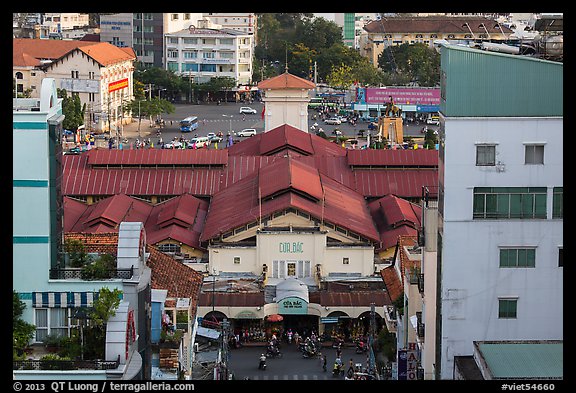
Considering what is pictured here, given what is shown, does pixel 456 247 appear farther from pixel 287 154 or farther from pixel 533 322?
pixel 287 154

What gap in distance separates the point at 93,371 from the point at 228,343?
62.3 ft

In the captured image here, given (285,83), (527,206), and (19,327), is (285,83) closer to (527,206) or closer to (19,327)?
(527,206)

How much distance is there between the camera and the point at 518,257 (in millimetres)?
26875

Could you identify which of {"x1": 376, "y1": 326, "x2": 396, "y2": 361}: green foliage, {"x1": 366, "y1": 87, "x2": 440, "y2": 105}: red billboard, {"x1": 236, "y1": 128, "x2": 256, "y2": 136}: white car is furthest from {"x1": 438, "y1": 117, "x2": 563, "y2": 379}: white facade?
{"x1": 366, "y1": 87, "x2": 440, "y2": 105}: red billboard

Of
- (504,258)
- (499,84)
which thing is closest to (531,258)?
(504,258)

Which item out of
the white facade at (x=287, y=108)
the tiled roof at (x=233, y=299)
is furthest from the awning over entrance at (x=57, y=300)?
the white facade at (x=287, y=108)

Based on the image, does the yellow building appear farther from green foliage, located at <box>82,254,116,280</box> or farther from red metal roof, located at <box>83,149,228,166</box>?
green foliage, located at <box>82,254,116,280</box>

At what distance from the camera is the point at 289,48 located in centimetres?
12794

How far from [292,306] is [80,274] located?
19586 millimetres

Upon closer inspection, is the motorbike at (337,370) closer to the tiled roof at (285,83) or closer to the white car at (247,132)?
the tiled roof at (285,83)

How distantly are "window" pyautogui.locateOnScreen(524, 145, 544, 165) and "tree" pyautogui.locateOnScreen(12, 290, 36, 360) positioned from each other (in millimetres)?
9012

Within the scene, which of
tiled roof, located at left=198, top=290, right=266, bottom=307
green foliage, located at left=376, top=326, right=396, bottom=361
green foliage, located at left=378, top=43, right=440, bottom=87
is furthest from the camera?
green foliage, located at left=378, top=43, right=440, bottom=87

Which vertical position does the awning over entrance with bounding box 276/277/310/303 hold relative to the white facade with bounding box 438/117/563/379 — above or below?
below

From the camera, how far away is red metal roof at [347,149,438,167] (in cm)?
5650
